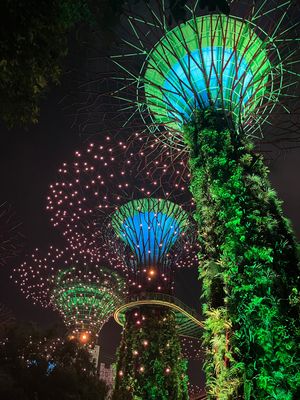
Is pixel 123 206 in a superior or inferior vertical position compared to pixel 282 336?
superior

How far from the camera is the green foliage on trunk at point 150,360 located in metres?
15.8

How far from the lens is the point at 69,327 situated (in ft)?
115

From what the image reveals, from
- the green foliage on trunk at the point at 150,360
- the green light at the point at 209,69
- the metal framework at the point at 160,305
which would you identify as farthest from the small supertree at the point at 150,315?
the green light at the point at 209,69

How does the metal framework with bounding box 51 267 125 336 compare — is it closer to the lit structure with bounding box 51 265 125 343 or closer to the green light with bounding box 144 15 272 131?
the lit structure with bounding box 51 265 125 343

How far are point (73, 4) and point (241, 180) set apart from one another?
13.6ft

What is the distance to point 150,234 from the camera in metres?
19.7

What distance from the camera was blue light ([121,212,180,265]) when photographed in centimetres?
1933

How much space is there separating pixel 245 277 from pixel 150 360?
1190 cm

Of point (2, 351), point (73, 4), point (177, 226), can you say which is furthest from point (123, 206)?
point (73, 4)

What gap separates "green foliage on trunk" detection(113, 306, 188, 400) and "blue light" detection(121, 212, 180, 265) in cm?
269

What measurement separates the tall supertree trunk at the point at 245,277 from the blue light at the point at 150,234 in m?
11.5

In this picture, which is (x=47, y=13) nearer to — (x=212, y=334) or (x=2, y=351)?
(x=212, y=334)

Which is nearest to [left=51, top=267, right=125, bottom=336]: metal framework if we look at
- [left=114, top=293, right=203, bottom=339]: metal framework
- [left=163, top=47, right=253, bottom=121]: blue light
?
[left=114, top=293, right=203, bottom=339]: metal framework

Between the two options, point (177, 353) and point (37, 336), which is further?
point (37, 336)
